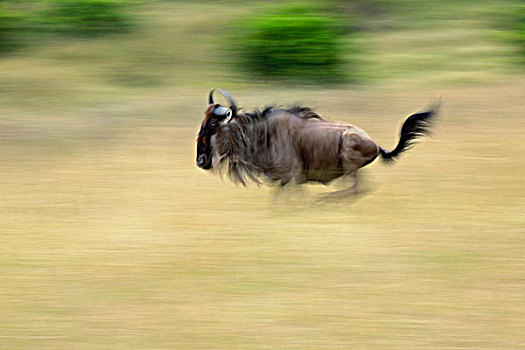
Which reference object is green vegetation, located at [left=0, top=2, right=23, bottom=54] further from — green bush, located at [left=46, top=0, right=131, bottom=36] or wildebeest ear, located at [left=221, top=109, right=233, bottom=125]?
wildebeest ear, located at [left=221, top=109, right=233, bottom=125]

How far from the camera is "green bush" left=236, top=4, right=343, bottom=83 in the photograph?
46.4ft

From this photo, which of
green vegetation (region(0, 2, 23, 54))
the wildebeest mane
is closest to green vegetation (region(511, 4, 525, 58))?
green vegetation (region(0, 2, 23, 54))

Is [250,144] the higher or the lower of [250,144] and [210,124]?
the lower

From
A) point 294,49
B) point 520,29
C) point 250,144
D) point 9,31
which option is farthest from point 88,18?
point 250,144

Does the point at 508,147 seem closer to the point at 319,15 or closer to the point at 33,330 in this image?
the point at 319,15

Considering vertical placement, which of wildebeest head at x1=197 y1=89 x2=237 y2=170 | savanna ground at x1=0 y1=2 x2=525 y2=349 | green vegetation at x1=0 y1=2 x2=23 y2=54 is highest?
wildebeest head at x1=197 y1=89 x2=237 y2=170

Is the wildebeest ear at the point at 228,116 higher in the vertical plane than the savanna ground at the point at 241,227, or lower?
higher

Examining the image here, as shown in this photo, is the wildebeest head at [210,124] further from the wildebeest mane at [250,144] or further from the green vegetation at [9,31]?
the green vegetation at [9,31]

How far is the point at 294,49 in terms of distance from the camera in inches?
562

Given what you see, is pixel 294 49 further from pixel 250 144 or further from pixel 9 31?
pixel 250 144

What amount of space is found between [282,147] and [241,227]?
0.71 m

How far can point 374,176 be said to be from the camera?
9.50 meters

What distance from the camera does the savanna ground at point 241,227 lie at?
6.00 metres

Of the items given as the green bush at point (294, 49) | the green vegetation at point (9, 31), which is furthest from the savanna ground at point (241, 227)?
the green vegetation at point (9, 31)
